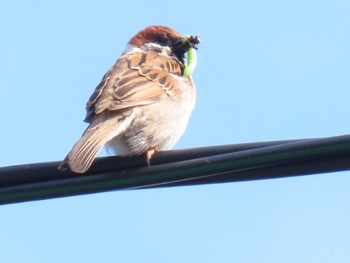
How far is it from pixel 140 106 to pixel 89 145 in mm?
824

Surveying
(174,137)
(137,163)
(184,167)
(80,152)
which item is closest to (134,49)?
(174,137)

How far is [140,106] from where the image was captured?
548 cm

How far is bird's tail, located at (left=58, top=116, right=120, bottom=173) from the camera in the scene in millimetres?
3791

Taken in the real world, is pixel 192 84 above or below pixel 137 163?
above

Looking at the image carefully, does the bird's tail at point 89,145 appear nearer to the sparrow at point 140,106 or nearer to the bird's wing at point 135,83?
the sparrow at point 140,106

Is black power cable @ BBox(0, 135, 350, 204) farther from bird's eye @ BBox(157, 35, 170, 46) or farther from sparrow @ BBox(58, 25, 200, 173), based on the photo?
bird's eye @ BBox(157, 35, 170, 46)

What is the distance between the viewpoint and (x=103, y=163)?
4.03 meters

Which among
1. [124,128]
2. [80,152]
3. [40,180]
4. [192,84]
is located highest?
[192,84]

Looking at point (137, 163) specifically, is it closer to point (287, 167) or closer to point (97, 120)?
point (287, 167)

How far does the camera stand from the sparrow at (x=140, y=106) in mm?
5117

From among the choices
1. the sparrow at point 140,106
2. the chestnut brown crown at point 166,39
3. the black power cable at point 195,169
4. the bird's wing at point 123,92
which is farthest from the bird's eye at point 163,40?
the black power cable at point 195,169

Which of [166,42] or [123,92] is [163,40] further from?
[123,92]

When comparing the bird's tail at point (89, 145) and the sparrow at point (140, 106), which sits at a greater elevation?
the sparrow at point (140, 106)

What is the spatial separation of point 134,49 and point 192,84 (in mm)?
948
